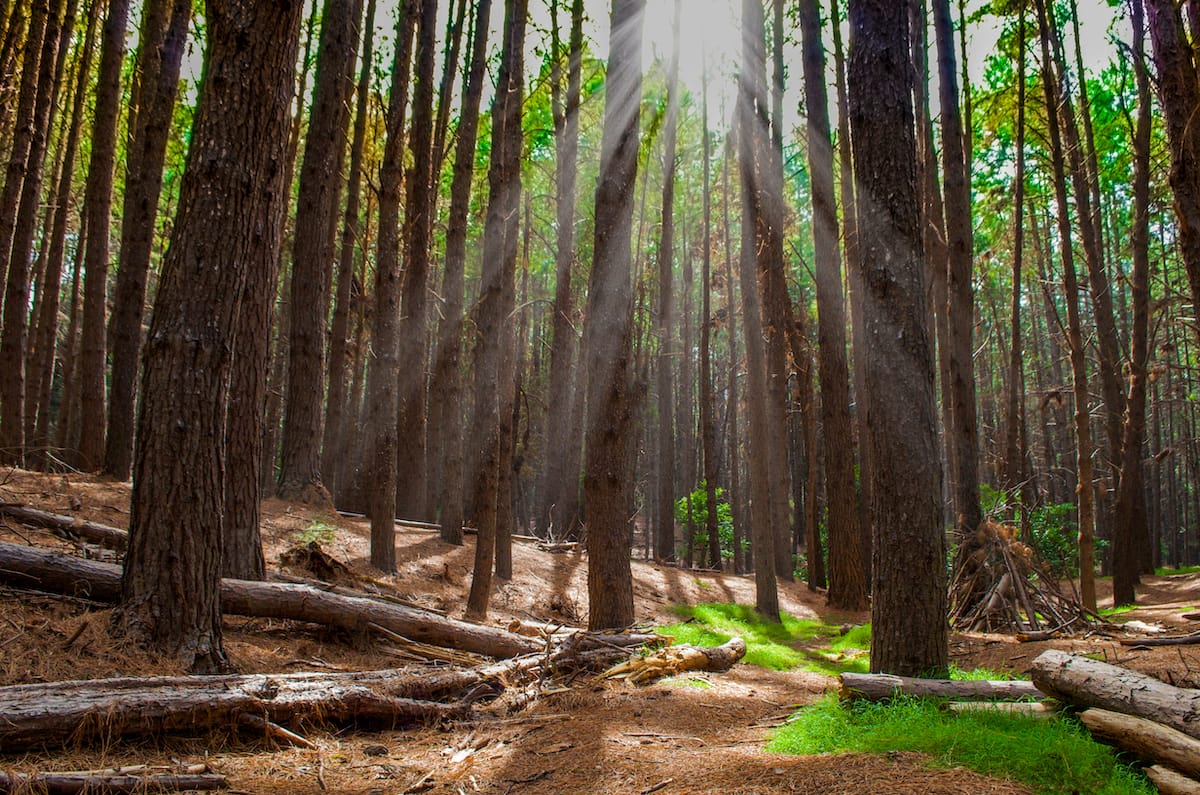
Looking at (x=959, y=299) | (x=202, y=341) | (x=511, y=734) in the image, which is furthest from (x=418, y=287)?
(x=511, y=734)

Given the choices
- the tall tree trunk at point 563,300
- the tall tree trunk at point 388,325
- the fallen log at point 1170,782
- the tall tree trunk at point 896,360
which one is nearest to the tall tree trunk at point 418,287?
the tall tree trunk at point 388,325

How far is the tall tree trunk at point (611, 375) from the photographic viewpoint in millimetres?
7340

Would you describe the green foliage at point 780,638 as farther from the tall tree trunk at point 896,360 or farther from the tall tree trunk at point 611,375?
the tall tree trunk at point 896,360

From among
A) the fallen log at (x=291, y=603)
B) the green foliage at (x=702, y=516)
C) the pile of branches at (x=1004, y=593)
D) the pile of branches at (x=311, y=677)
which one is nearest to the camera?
the pile of branches at (x=311, y=677)

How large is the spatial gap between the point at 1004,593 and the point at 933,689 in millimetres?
5461

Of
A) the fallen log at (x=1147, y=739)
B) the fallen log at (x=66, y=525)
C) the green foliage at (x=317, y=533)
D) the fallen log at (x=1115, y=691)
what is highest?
the fallen log at (x=66, y=525)

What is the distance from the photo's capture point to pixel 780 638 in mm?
10461

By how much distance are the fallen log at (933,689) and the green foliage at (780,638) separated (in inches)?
95.7

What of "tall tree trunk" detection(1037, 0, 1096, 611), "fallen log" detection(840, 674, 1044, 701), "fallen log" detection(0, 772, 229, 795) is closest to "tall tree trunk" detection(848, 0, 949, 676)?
"fallen log" detection(840, 674, 1044, 701)

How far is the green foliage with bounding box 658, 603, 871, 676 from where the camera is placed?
7867mm

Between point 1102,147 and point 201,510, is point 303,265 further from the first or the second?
point 1102,147

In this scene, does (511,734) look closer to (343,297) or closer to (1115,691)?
(1115,691)

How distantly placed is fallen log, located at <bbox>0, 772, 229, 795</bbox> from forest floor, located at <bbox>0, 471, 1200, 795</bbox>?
0.19 m

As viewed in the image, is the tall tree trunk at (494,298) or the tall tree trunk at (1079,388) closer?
the tall tree trunk at (494,298)
